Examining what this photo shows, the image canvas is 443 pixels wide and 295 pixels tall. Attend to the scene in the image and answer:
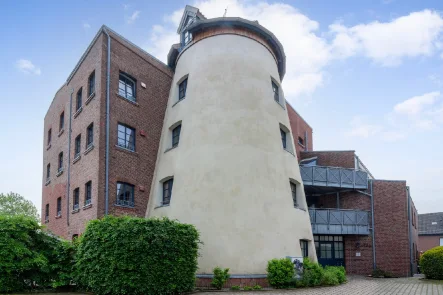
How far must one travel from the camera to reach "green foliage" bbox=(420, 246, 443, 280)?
22.2m

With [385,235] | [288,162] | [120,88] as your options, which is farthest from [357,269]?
[120,88]

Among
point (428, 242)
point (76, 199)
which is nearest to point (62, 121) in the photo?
point (76, 199)

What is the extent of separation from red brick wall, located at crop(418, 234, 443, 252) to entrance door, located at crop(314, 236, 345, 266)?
33.9 m

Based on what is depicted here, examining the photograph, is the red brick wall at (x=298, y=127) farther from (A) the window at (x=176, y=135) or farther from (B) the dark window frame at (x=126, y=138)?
(B) the dark window frame at (x=126, y=138)

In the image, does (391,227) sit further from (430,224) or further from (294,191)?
(430,224)

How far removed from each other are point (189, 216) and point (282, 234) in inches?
167

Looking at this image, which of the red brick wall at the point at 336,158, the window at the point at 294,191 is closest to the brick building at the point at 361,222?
the red brick wall at the point at 336,158

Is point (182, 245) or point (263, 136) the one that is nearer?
point (182, 245)

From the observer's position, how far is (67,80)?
81.3ft

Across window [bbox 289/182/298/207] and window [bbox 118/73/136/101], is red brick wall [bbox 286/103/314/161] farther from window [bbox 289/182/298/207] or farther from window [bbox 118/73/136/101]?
window [bbox 118/73/136/101]

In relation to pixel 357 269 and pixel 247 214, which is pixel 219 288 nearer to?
pixel 247 214

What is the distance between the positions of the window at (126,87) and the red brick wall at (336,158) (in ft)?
51.5

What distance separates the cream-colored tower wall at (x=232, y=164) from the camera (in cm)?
1716

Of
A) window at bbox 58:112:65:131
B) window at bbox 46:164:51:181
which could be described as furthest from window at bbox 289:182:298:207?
window at bbox 46:164:51:181
